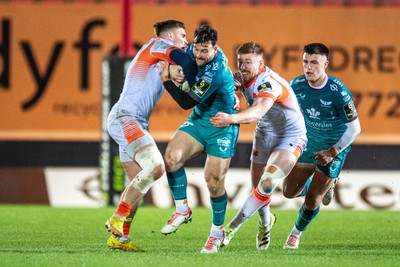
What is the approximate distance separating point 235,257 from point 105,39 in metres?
7.05

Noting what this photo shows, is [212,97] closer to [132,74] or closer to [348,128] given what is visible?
[132,74]

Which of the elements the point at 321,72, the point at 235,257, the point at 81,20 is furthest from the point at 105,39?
the point at 235,257

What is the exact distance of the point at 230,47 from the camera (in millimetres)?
15742

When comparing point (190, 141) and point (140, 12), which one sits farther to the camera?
point (140, 12)

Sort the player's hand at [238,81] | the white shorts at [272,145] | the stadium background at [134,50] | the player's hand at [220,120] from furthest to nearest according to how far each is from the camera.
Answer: the stadium background at [134,50] → the white shorts at [272,145] → the player's hand at [238,81] → the player's hand at [220,120]

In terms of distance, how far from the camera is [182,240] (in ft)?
35.9

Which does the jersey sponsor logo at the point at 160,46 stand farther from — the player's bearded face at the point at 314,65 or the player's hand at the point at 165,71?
the player's bearded face at the point at 314,65

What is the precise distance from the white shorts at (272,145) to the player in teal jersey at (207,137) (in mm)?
534

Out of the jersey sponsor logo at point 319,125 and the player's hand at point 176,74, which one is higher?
the player's hand at point 176,74

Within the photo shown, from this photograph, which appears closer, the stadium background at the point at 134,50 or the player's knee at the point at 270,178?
the player's knee at the point at 270,178

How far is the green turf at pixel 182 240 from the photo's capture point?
Answer: 8.90 metres

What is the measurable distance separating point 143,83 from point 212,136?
0.73m

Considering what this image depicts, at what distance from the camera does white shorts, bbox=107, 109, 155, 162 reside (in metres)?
9.62

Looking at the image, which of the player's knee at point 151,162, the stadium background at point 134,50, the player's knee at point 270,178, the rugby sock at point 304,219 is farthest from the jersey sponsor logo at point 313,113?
the stadium background at point 134,50
